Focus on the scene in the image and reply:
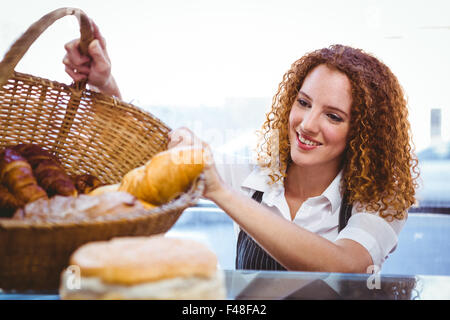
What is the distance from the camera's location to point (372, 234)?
2.55 feet

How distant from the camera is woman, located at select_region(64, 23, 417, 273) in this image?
0.66 m

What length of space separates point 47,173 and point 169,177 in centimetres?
17

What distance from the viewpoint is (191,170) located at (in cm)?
43

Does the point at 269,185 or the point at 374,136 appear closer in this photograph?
the point at 374,136

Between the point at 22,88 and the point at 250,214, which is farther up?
the point at 22,88

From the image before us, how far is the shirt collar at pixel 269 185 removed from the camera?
3.05 feet

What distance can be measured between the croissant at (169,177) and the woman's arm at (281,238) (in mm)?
135

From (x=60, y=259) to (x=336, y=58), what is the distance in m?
0.71

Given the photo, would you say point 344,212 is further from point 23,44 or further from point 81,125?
point 23,44

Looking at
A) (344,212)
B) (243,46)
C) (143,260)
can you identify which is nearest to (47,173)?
(143,260)

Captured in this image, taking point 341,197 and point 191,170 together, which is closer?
point 191,170

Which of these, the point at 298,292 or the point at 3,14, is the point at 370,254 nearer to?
the point at 298,292

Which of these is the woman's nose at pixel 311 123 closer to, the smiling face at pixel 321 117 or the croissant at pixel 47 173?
the smiling face at pixel 321 117
